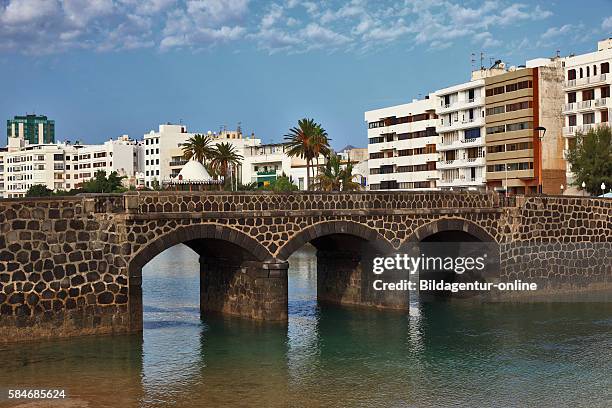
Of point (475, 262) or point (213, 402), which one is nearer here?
point (213, 402)

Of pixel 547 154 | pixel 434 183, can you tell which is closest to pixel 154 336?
pixel 547 154

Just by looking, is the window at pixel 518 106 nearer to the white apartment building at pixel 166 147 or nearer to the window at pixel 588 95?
the window at pixel 588 95

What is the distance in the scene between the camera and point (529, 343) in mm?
29422

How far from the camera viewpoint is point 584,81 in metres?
71.4

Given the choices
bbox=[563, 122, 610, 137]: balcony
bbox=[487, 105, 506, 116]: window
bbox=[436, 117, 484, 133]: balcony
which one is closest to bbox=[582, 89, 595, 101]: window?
bbox=[563, 122, 610, 137]: balcony

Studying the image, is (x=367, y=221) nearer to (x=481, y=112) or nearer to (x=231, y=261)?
(x=231, y=261)

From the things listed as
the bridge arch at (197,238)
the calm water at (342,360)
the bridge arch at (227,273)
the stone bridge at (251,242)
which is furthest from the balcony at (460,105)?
the bridge arch at (197,238)

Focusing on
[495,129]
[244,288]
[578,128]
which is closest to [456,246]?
[244,288]

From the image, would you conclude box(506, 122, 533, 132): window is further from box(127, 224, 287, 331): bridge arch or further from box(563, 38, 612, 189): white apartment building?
box(127, 224, 287, 331): bridge arch

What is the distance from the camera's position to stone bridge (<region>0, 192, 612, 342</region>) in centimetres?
2738

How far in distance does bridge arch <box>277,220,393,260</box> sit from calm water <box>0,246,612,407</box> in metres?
2.84

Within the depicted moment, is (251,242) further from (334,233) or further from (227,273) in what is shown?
(334,233)

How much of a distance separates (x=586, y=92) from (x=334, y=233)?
151 feet

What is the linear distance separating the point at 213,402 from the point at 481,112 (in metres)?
63.8
